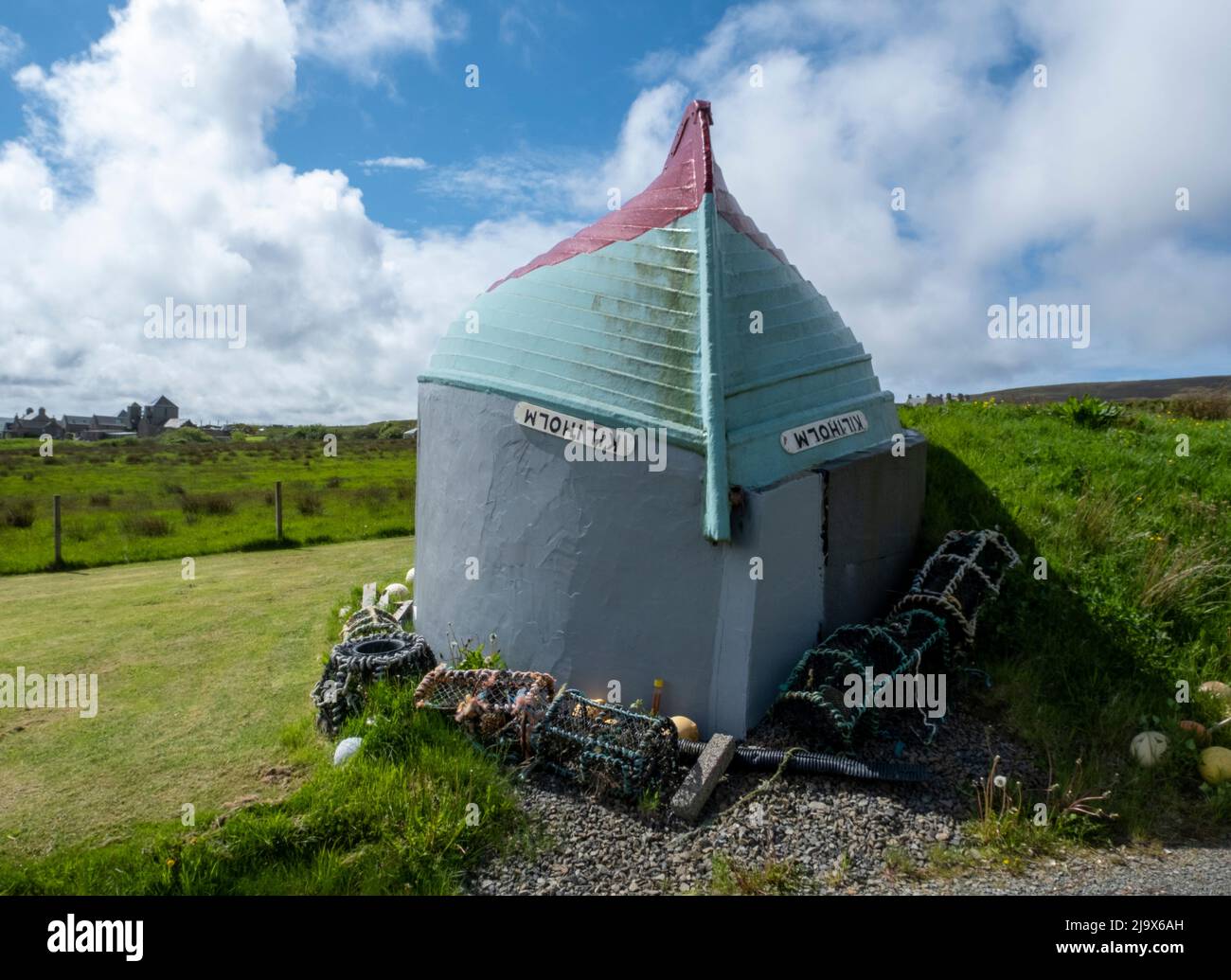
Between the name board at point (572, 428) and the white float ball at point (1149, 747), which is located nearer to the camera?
the white float ball at point (1149, 747)

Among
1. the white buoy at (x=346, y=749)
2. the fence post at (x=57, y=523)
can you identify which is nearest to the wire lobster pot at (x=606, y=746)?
the white buoy at (x=346, y=749)

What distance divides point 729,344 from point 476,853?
398cm

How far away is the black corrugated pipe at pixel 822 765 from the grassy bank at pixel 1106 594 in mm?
1107

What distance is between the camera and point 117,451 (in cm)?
5022

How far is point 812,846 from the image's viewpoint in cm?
471

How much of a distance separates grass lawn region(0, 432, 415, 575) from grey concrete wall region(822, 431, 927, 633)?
14374 millimetres

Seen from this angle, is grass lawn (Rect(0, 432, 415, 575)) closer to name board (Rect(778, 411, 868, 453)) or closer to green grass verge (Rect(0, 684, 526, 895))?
green grass verge (Rect(0, 684, 526, 895))

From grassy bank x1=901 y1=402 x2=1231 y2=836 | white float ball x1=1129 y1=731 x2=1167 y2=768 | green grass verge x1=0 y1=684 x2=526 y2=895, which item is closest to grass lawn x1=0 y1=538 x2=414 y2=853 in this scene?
green grass verge x1=0 y1=684 x2=526 y2=895

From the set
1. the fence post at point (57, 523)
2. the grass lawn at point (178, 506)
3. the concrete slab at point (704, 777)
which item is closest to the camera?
the concrete slab at point (704, 777)

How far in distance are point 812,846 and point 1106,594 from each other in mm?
4465

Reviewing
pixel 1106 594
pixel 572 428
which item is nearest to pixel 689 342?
pixel 572 428

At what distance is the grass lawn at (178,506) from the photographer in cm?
1747

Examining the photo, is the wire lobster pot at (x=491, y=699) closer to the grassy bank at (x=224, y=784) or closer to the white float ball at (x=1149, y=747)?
the grassy bank at (x=224, y=784)
